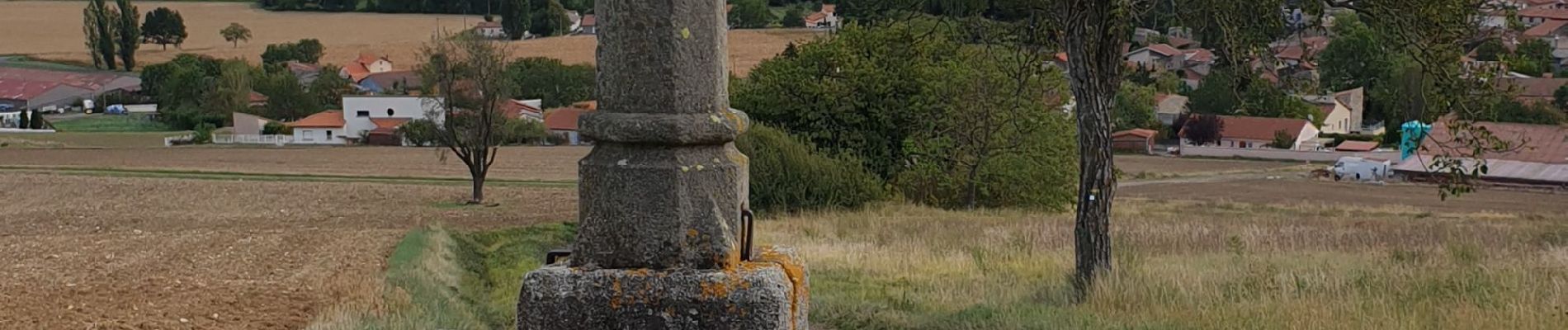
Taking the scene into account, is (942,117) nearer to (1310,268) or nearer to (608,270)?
(1310,268)

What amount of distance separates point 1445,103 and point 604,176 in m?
6.33

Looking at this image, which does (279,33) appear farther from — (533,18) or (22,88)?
(22,88)

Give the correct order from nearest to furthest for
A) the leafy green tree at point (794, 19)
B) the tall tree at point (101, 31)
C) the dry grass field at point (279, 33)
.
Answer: the tall tree at point (101, 31)
the dry grass field at point (279, 33)
the leafy green tree at point (794, 19)

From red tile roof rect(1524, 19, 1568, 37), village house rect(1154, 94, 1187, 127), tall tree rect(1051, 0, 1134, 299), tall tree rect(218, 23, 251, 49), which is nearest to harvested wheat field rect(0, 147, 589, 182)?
tall tree rect(1051, 0, 1134, 299)

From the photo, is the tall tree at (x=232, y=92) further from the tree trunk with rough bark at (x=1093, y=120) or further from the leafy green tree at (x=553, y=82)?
the tree trunk with rough bark at (x=1093, y=120)

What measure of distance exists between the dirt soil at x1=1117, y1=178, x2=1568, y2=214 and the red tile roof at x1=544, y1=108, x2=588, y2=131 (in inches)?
1296

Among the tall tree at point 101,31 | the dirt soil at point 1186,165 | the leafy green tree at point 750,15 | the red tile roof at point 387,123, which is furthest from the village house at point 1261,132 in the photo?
the tall tree at point 101,31

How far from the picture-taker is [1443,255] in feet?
40.6

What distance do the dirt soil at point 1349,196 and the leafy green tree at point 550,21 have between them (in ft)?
243

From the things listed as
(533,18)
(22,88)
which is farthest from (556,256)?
(533,18)

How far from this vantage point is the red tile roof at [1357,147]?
80812 mm

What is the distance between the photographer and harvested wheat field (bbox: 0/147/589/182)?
50.2 metres

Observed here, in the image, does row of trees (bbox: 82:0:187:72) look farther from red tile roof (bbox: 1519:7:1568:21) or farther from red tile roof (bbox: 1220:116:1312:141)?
red tile roof (bbox: 1519:7:1568:21)

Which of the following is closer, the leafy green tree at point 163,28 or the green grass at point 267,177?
the green grass at point 267,177
